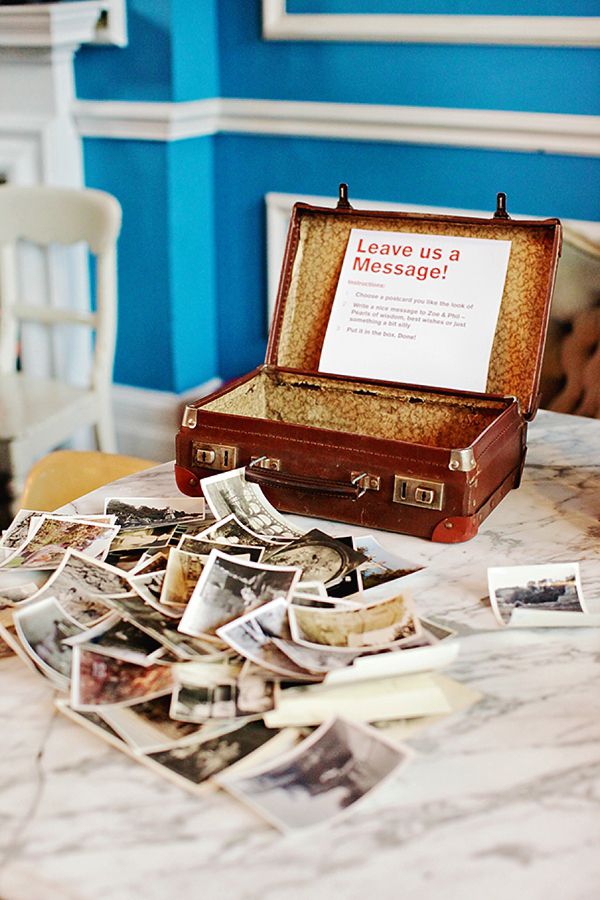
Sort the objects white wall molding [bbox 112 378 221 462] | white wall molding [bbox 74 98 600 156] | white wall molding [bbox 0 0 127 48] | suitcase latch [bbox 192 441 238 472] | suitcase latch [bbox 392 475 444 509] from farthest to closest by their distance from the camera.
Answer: white wall molding [bbox 112 378 221 462] < white wall molding [bbox 0 0 127 48] < white wall molding [bbox 74 98 600 156] < suitcase latch [bbox 192 441 238 472] < suitcase latch [bbox 392 475 444 509]

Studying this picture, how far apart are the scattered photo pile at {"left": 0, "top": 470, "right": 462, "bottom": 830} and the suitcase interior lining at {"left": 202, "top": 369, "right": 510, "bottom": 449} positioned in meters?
0.32

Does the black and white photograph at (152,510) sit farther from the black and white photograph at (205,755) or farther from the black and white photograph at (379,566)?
the black and white photograph at (205,755)

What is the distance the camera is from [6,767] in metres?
0.85

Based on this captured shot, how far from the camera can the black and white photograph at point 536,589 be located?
→ 108cm

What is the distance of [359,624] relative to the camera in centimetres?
99

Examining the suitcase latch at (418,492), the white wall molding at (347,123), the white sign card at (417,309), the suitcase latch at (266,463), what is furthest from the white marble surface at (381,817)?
the white wall molding at (347,123)

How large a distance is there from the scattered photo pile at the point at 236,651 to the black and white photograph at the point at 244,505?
0.04m

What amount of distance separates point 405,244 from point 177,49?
1641 millimetres

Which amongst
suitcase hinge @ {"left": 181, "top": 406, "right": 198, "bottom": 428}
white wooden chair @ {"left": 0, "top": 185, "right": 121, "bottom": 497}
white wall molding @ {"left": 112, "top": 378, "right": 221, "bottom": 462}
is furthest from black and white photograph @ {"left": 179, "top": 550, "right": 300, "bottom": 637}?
white wall molding @ {"left": 112, "top": 378, "right": 221, "bottom": 462}

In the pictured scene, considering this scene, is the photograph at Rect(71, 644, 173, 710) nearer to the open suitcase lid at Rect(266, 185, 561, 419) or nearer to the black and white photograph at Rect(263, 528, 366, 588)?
the black and white photograph at Rect(263, 528, 366, 588)

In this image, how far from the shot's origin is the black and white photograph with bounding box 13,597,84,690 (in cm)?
95

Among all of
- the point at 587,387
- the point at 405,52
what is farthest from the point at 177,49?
the point at 587,387

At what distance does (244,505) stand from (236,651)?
38 centimetres

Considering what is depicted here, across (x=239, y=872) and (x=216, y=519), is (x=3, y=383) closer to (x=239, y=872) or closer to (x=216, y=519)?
(x=216, y=519)
